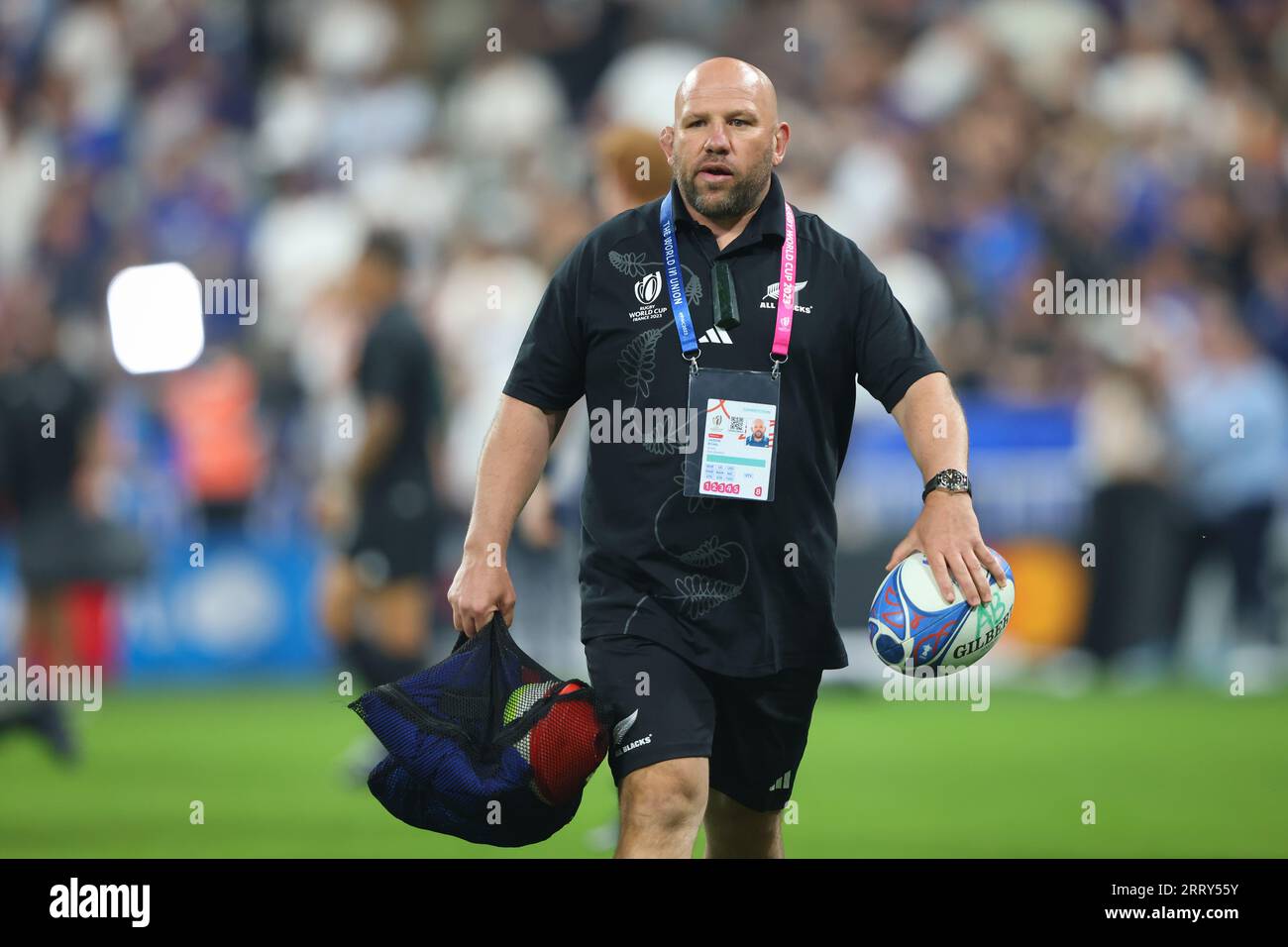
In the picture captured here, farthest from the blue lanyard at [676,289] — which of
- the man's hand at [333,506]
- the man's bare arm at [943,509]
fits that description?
the man's hand at [333,506]

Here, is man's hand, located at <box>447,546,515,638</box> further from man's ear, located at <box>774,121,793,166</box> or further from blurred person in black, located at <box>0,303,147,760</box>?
blurred person in black, located at <box>0,303,147,760</box>

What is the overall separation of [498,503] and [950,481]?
4.42 feet

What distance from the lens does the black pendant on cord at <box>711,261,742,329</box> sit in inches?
220

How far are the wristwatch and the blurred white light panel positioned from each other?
11.2 meters

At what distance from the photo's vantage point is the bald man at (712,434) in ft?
18.2

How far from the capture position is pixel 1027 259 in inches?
617

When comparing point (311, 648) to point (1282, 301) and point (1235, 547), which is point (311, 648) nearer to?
point (1235, 547)

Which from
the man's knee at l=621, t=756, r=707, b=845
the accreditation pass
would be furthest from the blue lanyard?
the man's knee at l=621, t=756, r=707, b=845

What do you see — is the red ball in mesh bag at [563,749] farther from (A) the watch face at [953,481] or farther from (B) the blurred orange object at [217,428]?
(B) the blurred orange object at [217,428]

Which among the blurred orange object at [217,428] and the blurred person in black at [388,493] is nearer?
the blurred person in black at [388,493]

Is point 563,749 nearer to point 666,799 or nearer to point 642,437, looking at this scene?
point 666,799
